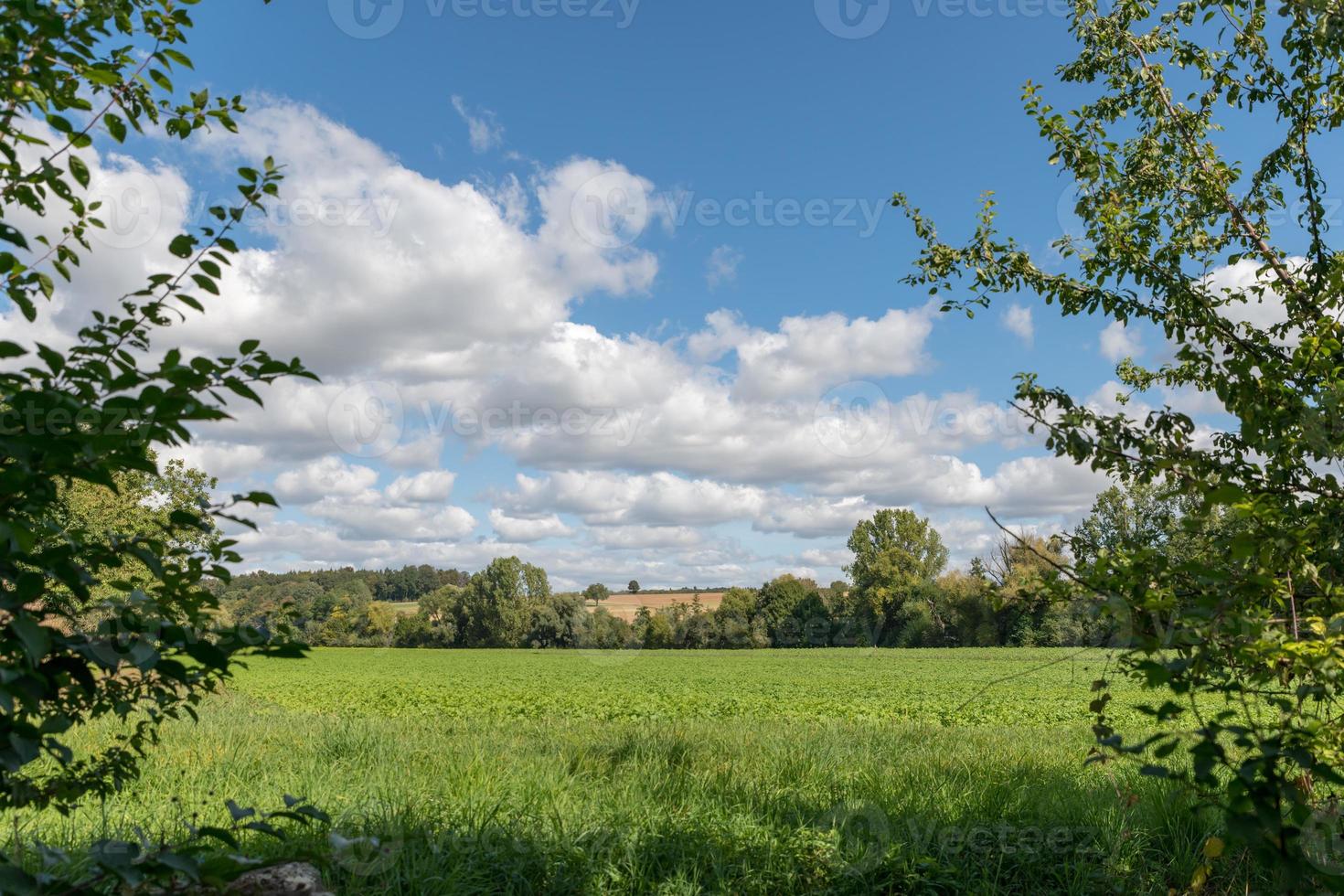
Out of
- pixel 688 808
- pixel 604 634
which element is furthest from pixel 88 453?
pixel 604 634

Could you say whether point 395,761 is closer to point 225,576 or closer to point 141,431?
point 225,576

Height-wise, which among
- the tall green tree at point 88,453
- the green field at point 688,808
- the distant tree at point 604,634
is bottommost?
the distant tree at point 604,634

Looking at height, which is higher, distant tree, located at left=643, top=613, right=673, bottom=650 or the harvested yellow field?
the harvested yellow field

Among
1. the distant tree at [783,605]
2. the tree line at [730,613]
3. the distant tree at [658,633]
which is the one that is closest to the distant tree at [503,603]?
the tree line at [730,613]

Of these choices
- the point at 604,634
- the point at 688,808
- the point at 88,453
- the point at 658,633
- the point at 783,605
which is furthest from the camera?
the point at 783,605

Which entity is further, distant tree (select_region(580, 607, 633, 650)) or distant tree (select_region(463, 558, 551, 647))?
distant tree (select_region(463, 558, 551, 647))

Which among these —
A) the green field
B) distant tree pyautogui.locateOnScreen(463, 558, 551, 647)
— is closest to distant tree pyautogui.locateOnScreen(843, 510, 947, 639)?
distant tree pyautogui.locateOnScreen(463, 558, 551, 647)

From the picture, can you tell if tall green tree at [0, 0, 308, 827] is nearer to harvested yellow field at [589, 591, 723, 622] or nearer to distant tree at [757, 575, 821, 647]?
distant tree at [757, 575, 821, 647]

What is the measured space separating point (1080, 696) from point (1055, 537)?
2821 cm

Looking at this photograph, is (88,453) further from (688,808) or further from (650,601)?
(650,601)

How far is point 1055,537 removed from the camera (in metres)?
3.99

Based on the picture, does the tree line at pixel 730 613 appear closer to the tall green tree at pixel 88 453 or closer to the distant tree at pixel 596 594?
the distant tree at pixel 596 594

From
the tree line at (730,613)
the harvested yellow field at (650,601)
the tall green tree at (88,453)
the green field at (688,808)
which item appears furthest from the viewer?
the harvested yellow field at (650,601)

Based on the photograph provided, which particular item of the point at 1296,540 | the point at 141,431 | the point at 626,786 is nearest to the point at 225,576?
the point at 141,431
